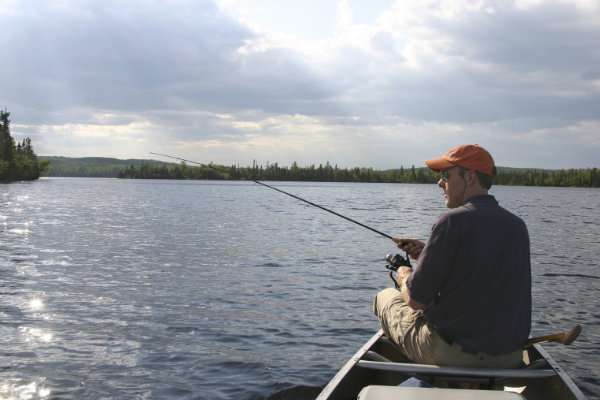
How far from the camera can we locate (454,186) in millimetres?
6184

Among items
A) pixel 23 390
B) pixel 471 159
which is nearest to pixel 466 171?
pixel 471 159

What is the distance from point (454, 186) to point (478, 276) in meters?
0.98

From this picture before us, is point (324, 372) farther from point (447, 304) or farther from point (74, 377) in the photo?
point (447, 304)

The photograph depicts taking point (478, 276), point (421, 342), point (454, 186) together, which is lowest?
point (421, 342)

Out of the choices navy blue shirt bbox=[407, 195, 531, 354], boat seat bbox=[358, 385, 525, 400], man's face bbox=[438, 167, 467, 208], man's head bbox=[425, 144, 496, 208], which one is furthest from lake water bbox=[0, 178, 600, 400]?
boat seat bbox=[358, 385, 525, 400]

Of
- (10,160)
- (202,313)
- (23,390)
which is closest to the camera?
(23,390)

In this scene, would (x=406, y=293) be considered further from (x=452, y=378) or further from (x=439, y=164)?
(x=439, y=164)

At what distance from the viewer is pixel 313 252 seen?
27.2 m

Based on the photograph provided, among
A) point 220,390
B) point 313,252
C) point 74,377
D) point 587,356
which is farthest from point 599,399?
point 313,252

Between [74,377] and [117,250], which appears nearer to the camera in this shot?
[74,377]

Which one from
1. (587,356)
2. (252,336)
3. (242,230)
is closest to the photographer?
(587,356)

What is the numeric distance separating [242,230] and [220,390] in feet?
93.5

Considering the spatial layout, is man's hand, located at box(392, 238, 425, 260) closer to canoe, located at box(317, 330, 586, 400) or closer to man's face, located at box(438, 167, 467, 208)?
canoe, located at box(317, 330, 586, 400)

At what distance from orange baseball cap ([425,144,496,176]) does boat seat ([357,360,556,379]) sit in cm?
201
